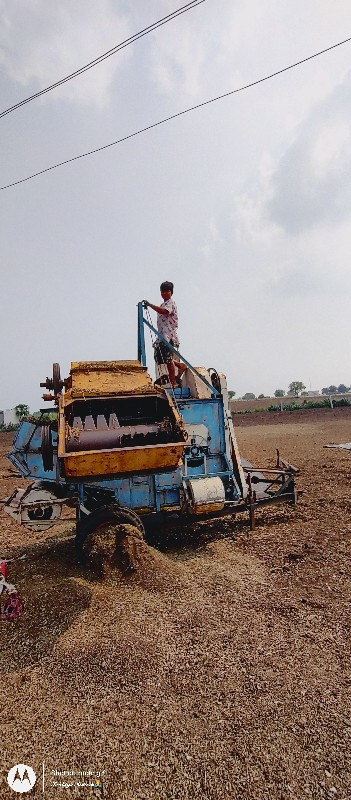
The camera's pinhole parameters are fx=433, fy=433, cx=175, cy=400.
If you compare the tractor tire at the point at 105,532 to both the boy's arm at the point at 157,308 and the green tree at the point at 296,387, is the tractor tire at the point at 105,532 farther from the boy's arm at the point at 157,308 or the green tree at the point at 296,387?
the green tree at the point at 296,387

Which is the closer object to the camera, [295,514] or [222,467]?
[222,467]

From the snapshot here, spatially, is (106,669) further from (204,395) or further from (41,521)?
(204,395)

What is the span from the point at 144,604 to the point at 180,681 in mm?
1269

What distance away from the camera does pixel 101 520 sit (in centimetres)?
556

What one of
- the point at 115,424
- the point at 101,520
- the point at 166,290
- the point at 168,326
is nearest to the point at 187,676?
the point at 101,520

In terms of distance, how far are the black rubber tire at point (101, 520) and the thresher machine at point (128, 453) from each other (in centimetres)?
1

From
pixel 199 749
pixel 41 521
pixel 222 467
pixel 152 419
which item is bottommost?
pixel 199 749

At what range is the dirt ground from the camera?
2703 mm

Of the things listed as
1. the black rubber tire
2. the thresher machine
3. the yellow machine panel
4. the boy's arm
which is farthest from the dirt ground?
the boy's arm

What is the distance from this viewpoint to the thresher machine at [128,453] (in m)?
5.05

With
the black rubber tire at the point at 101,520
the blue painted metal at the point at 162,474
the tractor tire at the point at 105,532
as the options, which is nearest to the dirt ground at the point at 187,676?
the tractor tire at the point at 105,532

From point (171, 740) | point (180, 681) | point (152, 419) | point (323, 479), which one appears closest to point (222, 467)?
point (152, 419)

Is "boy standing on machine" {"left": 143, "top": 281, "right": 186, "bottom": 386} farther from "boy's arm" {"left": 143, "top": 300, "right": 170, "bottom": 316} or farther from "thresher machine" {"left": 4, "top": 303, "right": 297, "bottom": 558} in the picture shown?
"thresher machine" {"left": 4, "top": 303, "right": 297, "bottom": 558}

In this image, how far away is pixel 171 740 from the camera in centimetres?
293
